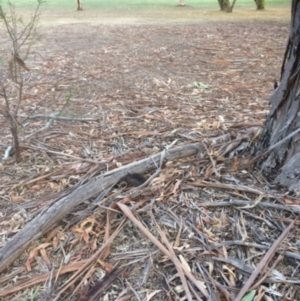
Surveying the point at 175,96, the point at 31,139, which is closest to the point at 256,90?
the point at 175,96

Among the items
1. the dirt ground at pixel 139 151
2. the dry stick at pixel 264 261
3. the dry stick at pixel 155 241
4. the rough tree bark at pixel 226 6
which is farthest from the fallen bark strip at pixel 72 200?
the rough tree bark at pixel 226 6

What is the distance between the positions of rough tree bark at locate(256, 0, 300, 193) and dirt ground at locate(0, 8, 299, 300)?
9cm

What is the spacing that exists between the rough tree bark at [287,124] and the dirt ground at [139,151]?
89mm

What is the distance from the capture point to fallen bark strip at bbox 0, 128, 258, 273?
5.05ft

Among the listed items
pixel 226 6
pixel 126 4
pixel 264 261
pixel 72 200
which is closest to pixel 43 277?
pixel 72 200

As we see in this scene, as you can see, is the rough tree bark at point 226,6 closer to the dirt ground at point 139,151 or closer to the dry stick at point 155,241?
the dirt ground at point 139,151

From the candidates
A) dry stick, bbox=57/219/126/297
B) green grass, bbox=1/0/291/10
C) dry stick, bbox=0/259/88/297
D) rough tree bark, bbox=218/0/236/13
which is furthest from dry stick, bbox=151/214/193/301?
green grass, bbox=1/0/291/10

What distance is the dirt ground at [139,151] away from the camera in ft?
4.81

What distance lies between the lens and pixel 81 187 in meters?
1.83

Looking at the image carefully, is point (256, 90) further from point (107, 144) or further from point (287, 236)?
point (287, 236)

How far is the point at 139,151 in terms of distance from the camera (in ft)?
7.51

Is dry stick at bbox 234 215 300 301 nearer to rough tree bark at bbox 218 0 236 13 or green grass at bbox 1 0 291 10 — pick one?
rough tree bark at bbox 218 0 236 13

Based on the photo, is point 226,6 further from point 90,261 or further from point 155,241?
point 90,261

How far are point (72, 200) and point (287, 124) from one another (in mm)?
1009
